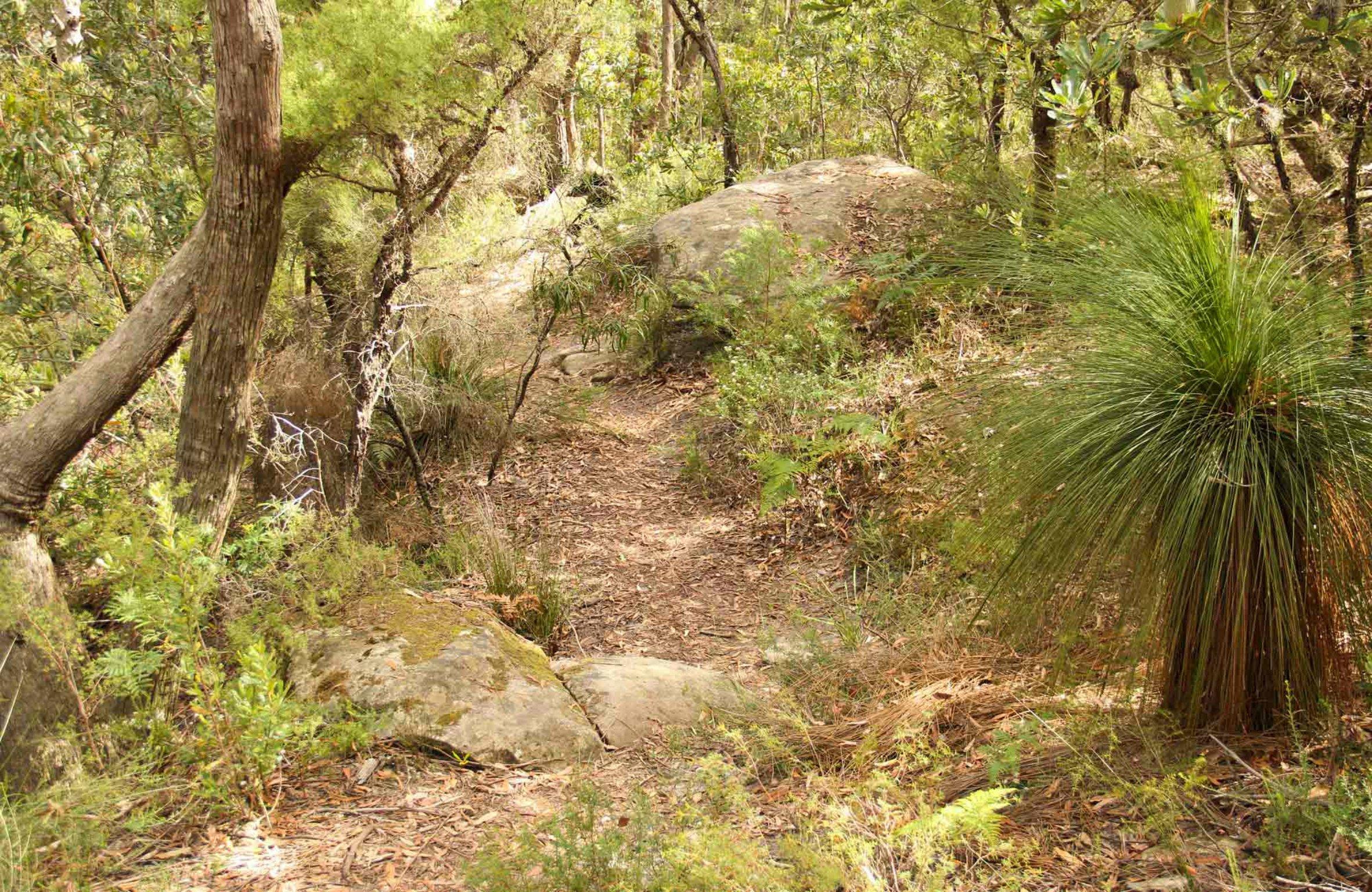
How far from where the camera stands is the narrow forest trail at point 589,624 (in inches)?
110

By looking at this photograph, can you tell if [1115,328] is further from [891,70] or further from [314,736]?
[891,70]

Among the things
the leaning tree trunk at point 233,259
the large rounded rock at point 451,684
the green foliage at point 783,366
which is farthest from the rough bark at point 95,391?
the green foliage at point 783,366

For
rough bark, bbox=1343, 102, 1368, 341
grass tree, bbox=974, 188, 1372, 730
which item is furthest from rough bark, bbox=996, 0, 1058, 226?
grass tree, bbox=974, 188, 1372, 730

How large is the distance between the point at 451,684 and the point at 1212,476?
2.84 m

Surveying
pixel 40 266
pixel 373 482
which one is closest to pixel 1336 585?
pixel 373 482

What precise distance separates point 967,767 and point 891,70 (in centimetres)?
936

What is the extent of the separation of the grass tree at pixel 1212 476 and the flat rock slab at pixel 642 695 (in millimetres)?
1590

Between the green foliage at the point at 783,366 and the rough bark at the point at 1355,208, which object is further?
the green foliage at the point at 783,366

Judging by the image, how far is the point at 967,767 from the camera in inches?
109

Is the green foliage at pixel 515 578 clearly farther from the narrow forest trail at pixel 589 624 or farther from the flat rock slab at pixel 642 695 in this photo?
the flat rock slab at pixel 642 695

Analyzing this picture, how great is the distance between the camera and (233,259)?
4.18 metres

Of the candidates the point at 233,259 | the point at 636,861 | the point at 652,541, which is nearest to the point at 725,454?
the point at 652,541

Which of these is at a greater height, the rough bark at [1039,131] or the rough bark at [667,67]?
the rough bark at [667,67]

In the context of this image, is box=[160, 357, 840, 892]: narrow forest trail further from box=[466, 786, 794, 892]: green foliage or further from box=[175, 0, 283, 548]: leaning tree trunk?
box=[175, 0, 283, 548]: leaning tree trunk
